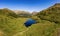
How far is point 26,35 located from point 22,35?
2.92 metres

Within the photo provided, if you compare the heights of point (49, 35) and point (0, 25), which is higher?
point (0, 25)

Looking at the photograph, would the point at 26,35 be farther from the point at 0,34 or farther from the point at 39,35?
the point at 0,34

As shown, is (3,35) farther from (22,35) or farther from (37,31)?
(37,31)

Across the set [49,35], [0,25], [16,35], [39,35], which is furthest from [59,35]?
[0,25]

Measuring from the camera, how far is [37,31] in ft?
329

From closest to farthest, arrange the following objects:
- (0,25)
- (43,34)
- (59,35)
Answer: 1. (59,35)
2. (43,34)
3. (0,25)

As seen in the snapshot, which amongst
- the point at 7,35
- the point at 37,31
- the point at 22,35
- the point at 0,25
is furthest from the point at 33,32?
the point at 0,25

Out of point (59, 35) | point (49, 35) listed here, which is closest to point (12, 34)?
point (49, 35)

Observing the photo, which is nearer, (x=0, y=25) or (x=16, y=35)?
(x=16, y=35)

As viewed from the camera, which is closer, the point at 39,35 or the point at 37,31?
the point at 39,35

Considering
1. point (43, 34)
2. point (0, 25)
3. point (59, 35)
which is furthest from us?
point (0, 25)

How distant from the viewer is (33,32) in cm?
9769

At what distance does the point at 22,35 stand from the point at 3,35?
13.2 meters

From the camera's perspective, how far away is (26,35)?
299ft
